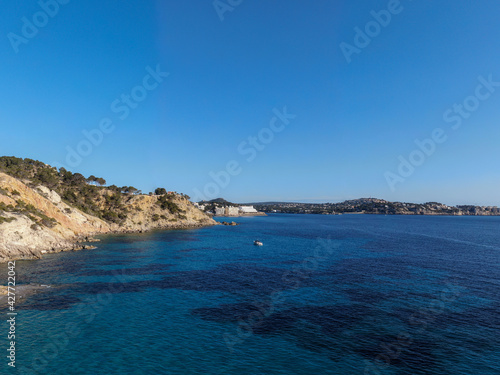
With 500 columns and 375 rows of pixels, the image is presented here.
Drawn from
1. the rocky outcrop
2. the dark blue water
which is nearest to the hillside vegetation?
the rocky outcrop

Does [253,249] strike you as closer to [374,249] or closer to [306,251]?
[306,251]

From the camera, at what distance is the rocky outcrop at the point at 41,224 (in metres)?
66.6

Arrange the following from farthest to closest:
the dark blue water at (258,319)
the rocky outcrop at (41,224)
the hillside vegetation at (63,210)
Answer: the hillside vegetation at (63,210) < the rocky outcrop at (41,224) < the dark blue water at (258,319)

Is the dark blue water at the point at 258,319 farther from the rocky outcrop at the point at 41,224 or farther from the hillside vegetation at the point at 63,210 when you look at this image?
the hillside vegetation at the point at 63,210

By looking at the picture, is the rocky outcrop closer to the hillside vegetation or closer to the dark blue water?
the hillside vegetation

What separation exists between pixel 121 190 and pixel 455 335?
544 feet

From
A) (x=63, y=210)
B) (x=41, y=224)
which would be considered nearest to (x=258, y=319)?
(x=41, y=224)

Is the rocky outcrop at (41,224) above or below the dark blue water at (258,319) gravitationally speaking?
above

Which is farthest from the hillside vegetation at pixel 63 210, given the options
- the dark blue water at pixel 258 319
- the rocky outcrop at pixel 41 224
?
the dark blue water at pixel 258 319

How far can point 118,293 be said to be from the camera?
44.2 metres

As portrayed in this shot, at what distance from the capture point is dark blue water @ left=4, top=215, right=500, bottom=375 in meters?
25.4

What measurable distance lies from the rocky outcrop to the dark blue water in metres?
9.19

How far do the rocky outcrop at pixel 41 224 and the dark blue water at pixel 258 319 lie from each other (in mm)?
9193

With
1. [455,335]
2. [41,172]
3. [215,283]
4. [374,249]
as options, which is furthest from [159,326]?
[41,172]
